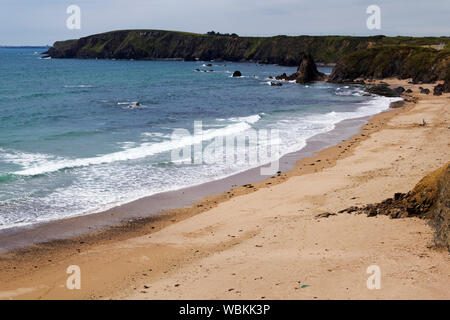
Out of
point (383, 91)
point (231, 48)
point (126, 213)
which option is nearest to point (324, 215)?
point (126, 213)

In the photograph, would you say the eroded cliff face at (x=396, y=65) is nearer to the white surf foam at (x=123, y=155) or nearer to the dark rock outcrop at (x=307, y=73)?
the dark rock outcrop at (x=307, y=73)

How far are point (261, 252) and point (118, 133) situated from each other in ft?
80.4

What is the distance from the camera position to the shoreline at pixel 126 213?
50.3 ft

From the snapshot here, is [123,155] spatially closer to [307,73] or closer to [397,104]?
[397,104]

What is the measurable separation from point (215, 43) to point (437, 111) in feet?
503

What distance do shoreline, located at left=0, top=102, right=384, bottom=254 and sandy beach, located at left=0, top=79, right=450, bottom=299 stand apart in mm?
460

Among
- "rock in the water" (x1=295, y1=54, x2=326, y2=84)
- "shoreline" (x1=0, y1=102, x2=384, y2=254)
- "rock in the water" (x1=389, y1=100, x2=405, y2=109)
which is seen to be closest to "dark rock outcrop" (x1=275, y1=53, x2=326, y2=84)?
"rock in the water" (x1=295, y1=54, x2=326, y2=84)

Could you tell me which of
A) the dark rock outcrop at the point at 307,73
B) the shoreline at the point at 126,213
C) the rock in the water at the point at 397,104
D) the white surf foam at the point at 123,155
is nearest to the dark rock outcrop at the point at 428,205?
the shoreline at the point at 126,213

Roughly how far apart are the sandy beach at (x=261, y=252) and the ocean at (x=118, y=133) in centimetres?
358

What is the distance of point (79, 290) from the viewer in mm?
11406

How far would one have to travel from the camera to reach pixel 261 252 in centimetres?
1248

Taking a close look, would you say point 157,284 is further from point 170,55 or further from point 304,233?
point 170,55

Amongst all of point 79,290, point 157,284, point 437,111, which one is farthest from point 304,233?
point 437,111

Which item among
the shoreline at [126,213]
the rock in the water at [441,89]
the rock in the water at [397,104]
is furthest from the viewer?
the rock in the water at [441,89]
